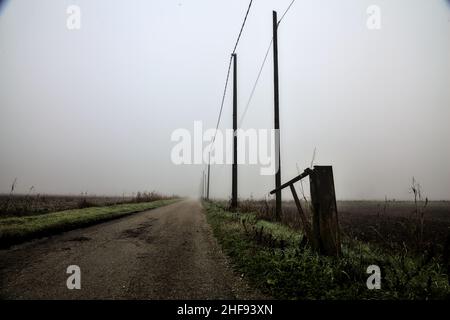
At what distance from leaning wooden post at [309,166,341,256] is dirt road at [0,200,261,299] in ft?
5.50

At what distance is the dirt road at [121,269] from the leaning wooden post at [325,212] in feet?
5.50

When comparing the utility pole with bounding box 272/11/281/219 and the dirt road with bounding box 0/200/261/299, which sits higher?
the utility pole with bounding box 272/11/281/219

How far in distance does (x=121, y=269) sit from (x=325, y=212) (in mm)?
3565

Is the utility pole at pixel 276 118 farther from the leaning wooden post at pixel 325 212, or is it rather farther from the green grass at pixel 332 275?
the leaning wooden post at pixel 325 212

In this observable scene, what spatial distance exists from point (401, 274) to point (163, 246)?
14.9ft

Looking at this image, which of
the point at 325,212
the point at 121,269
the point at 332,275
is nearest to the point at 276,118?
the point at 325,212

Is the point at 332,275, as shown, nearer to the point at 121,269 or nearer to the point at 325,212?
the point at 325,212

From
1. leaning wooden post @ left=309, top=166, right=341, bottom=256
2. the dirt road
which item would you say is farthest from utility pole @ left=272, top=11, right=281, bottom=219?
leaning wooden post @ left=309, top=166, right=341, bottom=256

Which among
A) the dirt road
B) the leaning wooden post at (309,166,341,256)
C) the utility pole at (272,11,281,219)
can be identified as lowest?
the dirt road

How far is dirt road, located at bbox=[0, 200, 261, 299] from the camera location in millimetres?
3379

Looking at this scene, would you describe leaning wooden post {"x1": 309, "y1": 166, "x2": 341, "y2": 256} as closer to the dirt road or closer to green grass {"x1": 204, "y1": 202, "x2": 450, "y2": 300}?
green grass {"x1": 204, "y1": 202, "x2": 450, "y2": 300}

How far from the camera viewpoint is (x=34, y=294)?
3.24 metres
